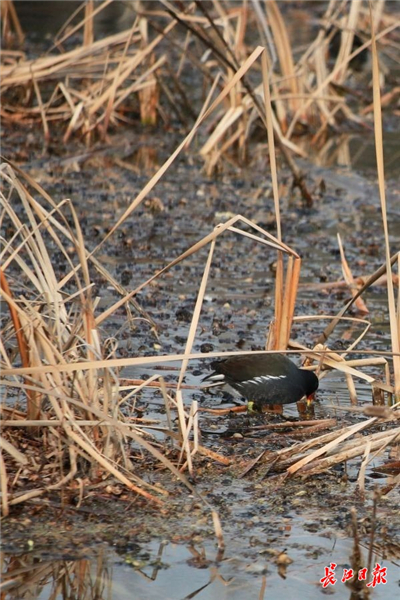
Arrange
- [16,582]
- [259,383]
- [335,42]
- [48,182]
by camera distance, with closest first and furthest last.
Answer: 1. [16,582]
2. [259,383]
3. [48,182]
4. [335,42]

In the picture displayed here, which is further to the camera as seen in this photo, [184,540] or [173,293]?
[173,293]

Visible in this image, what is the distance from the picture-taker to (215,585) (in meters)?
3.75

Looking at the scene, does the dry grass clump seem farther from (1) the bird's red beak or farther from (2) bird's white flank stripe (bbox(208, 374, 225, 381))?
(1) the bird's red beak

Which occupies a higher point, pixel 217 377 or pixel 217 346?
pixel 217 377

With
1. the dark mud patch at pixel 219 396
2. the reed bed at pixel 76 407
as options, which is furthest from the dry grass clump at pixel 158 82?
the reed bed at pixel 76 407

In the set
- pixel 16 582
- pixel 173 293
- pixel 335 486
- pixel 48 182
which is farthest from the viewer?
pixel 48 182

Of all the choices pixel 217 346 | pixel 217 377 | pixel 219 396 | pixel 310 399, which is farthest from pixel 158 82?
pixel 310 399

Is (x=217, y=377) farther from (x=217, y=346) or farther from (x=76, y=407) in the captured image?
(x=76, y=407)

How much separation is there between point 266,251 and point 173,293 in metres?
1.46

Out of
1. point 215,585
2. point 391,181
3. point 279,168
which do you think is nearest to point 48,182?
point 279,168

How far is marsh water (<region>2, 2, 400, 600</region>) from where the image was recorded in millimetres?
3824

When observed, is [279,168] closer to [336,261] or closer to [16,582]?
[336,261]

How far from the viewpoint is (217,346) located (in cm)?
652

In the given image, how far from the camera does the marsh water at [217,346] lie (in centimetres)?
382
